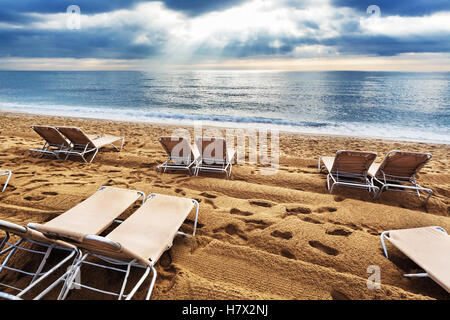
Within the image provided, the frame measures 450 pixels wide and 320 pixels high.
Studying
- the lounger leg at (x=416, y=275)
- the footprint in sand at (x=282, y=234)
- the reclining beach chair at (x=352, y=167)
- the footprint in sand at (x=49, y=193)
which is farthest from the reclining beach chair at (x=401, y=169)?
the footprint in sand at (x=49, y=193)

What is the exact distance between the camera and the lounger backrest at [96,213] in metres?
2.47

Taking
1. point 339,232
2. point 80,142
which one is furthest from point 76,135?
point 339,232

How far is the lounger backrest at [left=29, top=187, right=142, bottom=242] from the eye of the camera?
2.47 m

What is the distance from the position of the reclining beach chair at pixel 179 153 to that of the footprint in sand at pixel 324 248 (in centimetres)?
288

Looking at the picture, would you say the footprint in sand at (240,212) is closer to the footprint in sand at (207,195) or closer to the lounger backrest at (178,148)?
the footprint in sand at (207,195)

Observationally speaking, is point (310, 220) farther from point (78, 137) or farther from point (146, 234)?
point (78, 137)

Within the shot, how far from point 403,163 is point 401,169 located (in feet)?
0.62

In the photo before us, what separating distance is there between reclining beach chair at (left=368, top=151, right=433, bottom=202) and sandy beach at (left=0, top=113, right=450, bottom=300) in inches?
10.6

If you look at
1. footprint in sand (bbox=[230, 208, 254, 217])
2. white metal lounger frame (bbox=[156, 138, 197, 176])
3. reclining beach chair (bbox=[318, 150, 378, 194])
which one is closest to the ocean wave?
reclining beach chair (bbox=[318, 150, 378, 194])

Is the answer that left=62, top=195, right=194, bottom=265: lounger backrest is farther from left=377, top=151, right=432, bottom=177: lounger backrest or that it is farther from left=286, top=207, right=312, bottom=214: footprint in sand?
left=377, top=151, right=432, bottom=177: lounger backrest

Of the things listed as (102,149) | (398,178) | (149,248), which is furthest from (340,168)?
(102,149)

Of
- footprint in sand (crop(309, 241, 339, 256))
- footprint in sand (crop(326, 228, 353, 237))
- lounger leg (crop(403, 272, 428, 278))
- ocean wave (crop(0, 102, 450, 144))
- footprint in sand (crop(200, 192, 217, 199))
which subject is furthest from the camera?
ocean wave (crop(0, 102, 450, 144))

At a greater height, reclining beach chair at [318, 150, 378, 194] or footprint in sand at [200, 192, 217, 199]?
reclining beach chair at [318, 150, 378, 194]
